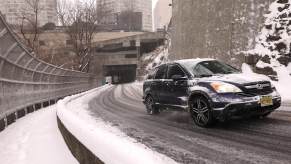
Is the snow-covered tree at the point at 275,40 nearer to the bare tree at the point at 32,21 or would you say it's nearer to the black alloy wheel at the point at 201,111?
the black alloy wheel at the point at 201,111

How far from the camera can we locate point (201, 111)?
8469 millimetres

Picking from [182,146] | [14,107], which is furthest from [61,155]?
[14,107]

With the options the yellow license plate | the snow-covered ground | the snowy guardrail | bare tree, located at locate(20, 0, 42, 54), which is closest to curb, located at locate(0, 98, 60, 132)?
the snowy guardrail

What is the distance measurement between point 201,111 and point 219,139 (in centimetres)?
139

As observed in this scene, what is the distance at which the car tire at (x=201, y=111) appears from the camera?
27.0 ft

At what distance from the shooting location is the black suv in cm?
779

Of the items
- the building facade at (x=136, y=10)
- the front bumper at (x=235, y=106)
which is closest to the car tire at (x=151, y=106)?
the front bumper at (x=235, y=106)

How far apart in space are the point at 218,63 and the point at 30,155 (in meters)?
5.07

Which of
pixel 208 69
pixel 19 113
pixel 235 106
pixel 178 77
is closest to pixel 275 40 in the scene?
pixel 208 69

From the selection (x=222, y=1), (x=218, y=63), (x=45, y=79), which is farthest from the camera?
(x=222, y=1)

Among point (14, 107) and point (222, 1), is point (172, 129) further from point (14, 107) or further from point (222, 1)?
point (222, 1)

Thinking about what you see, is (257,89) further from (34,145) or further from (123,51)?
(123,51)

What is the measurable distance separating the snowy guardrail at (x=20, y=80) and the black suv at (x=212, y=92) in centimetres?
454

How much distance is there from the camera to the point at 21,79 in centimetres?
1467
